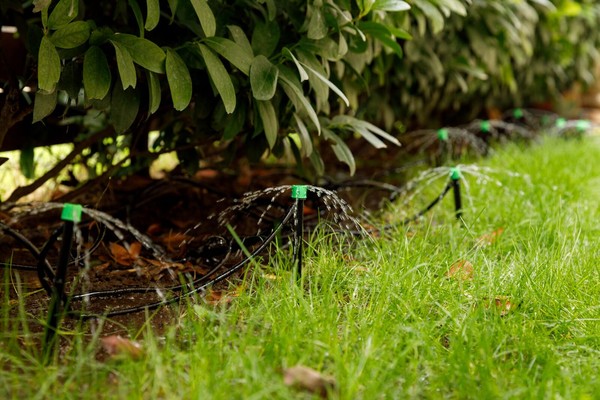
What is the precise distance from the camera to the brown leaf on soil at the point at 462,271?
5.58 ft

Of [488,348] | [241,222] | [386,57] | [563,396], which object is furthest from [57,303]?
[386,57]

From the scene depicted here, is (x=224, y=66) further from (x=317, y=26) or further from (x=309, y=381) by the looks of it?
(x=309, y=381)

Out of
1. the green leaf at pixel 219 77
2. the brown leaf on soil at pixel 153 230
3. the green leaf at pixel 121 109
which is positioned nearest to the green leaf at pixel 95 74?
the green leaf at pixel 121 109

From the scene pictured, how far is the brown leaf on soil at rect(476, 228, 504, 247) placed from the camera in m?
1.97

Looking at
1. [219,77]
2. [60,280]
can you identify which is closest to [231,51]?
[219,77]

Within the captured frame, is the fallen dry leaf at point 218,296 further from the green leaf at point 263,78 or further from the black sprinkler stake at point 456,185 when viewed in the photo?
the black sprinkler stake at point 456,185

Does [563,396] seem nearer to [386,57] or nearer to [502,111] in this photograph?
[386,57]

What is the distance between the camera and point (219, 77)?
165 centimetres

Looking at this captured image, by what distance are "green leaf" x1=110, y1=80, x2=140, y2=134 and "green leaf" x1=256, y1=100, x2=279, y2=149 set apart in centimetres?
32

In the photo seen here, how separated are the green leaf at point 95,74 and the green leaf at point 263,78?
336 millimetres

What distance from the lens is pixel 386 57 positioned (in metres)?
2.59

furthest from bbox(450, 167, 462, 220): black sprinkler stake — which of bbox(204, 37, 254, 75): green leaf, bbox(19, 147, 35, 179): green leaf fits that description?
bbox(19, 147, 35, 179): green leaf

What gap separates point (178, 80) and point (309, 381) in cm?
80

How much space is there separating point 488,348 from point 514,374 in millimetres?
64
